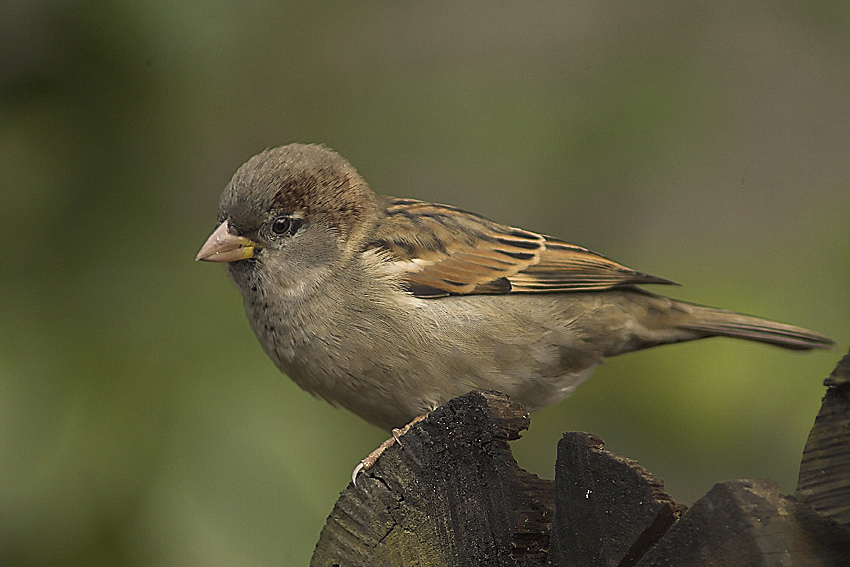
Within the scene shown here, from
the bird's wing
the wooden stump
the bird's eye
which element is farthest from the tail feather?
the wooden stump

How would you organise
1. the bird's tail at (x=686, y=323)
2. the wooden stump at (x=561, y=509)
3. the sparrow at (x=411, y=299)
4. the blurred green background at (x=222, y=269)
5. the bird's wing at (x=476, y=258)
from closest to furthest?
the wooden stump at (x=561, y=509)
the blurred green background at (x=222, y=269)
the sparrow at (x=411, y=299)
the bird's wing at (x=476, y=258)
the bird's tail at (x=686, y=323)

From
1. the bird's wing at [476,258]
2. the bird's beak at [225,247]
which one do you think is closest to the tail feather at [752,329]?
the bird's wing at [476,258]

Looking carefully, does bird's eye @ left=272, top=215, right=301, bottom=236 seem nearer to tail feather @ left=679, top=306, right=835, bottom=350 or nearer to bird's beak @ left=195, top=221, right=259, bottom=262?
bird's beak @ left=195, top=221, right=259, bottom=262

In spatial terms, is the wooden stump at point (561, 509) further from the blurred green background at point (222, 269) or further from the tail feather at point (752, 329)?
the tail feather at point (752, 329)

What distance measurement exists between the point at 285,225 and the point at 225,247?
0.17 meters

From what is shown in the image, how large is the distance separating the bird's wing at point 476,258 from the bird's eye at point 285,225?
186 millimetres

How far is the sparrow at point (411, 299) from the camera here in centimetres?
219

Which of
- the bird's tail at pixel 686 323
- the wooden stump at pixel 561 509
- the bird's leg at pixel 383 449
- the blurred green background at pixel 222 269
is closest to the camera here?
the wooden stump at pixel 561 509

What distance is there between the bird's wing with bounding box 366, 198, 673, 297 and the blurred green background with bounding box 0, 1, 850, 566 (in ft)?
0.44

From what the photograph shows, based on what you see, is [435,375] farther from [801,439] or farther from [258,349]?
[801,439]

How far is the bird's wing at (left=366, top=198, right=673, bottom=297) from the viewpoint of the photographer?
7.83ft

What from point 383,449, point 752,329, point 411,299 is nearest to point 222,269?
point 411,299

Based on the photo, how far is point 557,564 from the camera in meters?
1.15

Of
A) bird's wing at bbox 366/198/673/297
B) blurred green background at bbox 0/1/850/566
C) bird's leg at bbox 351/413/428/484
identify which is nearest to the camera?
bird's leg at bbox 351/413/428/484
